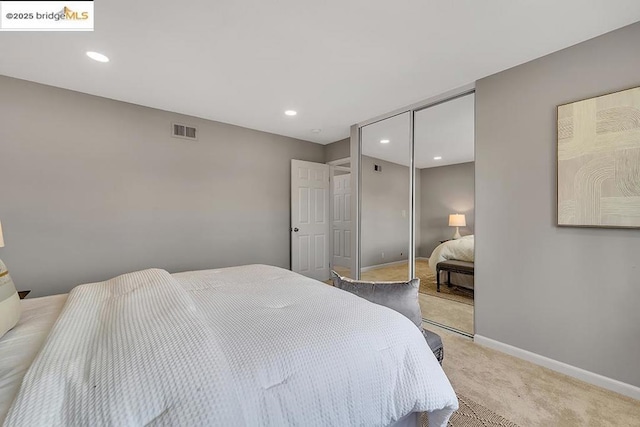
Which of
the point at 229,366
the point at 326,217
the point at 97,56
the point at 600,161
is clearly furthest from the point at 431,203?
the point at 97,56

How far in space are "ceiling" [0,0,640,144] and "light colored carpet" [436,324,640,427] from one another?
246cm

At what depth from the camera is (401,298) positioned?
1.59 m

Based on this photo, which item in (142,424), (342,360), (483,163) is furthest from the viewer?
(483,163)

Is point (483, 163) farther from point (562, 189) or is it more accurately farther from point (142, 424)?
point (142, 424)

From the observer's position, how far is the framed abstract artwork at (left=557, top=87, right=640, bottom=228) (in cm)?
173

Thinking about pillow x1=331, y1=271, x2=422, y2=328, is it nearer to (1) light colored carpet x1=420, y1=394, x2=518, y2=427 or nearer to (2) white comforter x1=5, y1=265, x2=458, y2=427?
(2) white comforter x1=5, y1=265, x2=458, y2=427

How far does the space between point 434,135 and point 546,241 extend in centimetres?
153

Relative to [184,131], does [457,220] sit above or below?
below

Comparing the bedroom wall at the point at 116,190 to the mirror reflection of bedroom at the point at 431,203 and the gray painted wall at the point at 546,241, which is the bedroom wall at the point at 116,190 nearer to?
the mirror reflection of bedroom at the point at 431,203

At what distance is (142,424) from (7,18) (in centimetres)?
268

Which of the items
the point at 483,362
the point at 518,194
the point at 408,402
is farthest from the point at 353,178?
the point at 408,402

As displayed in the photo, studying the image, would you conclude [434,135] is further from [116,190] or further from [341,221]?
[116,190]

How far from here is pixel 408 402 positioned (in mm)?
1016

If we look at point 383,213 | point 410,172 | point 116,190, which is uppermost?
point 410,172
